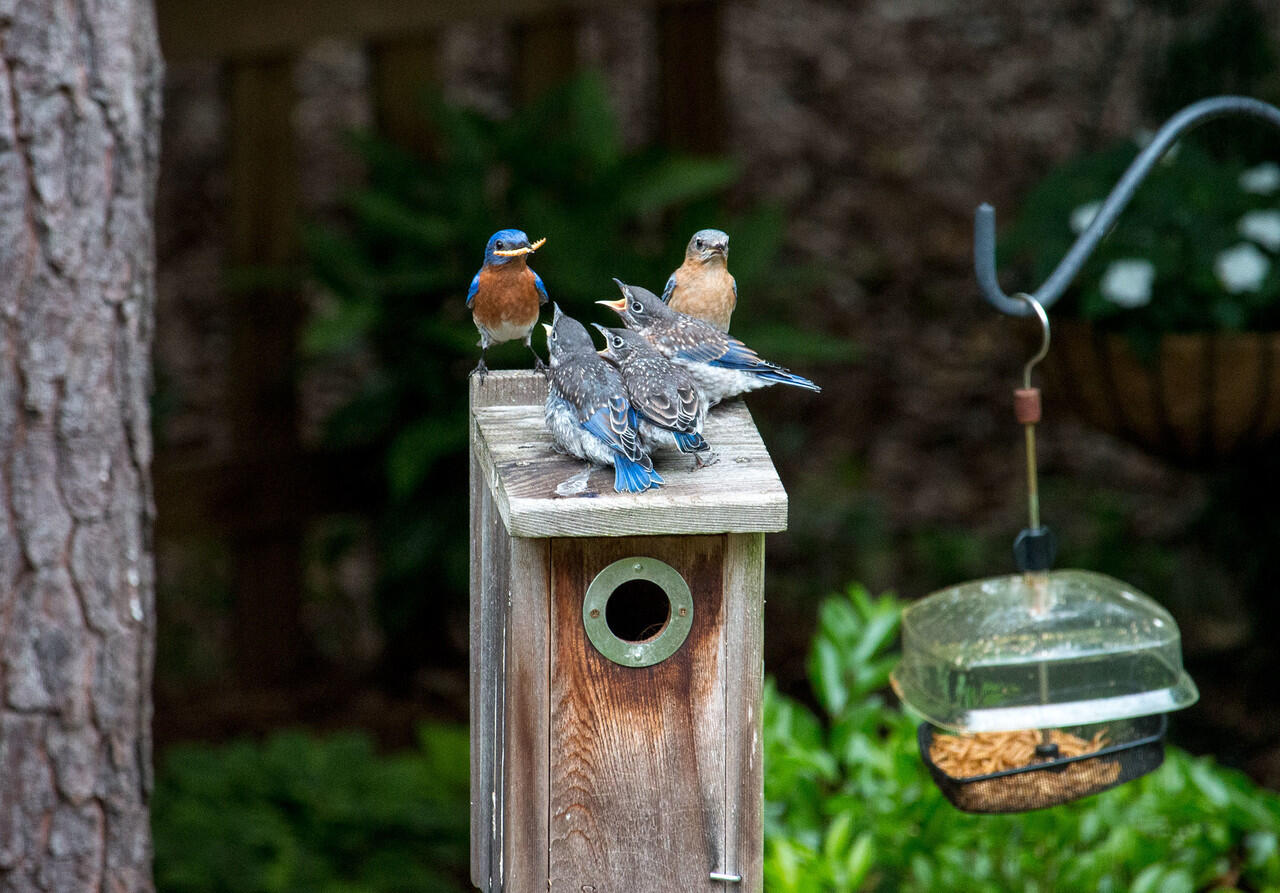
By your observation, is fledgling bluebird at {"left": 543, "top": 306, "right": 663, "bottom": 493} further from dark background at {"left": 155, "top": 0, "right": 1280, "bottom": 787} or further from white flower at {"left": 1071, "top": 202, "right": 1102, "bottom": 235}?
white flower at {"left": 1071, "top": 202, "right": 1102, "bottom": 235}

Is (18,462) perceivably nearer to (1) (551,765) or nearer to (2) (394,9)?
(1) (551,765)

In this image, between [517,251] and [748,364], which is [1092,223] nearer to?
[748,364]

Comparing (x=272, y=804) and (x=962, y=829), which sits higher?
(x=962, y=829)

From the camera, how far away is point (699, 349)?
1.96 metres

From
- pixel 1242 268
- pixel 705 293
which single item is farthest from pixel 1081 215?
pixel 705 293

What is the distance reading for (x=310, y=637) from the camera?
569 centimetres

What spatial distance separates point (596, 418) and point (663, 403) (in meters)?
0.08

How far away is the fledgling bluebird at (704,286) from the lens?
78.7 inches

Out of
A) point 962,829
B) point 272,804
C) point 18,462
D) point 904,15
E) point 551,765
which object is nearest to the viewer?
point 551,765

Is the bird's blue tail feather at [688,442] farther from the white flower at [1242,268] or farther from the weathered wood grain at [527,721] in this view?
the white flower at [1242,268]

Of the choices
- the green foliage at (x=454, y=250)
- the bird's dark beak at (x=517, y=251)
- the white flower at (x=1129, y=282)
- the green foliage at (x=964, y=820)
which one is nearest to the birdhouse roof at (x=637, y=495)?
the bird's dark beak at (x=517, y=251)

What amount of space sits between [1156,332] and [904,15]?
4.31 m

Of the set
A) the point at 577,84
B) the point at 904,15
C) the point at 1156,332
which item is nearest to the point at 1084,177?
the point at 1156,332

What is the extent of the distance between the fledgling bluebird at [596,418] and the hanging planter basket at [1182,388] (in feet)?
8.83
